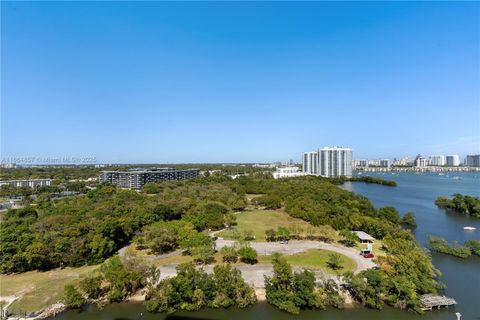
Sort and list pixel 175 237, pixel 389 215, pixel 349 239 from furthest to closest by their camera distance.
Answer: pixel 389 215 < pixel 349 239 < pixel 175 237

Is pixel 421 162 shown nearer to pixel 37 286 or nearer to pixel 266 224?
pixel 266 224

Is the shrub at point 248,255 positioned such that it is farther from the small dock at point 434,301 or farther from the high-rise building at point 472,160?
the high-rise building at point 472,160

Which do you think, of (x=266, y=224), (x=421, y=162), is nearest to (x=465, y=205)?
(x=266, y=224)

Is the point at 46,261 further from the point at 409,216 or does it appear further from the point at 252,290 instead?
the point at 409,216

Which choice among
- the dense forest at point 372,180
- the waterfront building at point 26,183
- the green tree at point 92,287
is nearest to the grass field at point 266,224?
the green tree at point 92,287

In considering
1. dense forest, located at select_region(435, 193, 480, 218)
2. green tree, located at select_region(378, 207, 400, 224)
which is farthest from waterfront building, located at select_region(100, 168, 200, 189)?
dense forest, located at select_region(435, 193, 480, 218)
